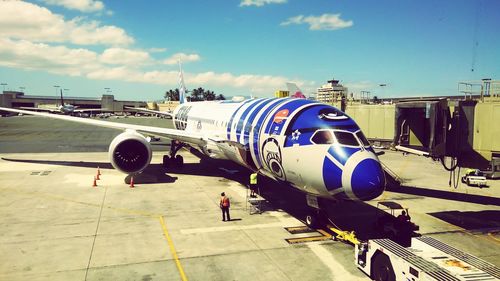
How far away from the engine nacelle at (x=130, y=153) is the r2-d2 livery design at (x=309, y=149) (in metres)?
6.88

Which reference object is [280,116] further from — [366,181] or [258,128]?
[366,181]

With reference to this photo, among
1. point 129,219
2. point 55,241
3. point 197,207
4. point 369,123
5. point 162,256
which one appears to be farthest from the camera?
point 369,123

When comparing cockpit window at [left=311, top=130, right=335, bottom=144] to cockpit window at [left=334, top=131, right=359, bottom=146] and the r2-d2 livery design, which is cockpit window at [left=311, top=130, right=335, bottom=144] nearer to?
the r2-d2 livery design

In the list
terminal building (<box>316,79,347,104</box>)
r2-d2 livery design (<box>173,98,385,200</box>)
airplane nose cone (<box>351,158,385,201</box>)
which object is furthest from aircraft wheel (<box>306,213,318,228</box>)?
terminal building (<box>316,79,347,104</box>)

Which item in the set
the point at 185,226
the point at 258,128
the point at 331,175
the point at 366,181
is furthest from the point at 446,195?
the point at 185,226

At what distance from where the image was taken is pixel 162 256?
12.8 meters

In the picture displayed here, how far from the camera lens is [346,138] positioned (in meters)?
13.0

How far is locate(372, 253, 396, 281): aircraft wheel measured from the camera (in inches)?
421

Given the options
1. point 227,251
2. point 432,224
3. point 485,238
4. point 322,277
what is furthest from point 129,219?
point 485,238

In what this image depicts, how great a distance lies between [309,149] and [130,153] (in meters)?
14.8

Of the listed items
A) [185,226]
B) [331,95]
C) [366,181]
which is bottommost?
[185,226]

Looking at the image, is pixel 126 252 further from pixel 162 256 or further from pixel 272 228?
pixel 272 228

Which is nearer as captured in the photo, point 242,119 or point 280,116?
point 280,116

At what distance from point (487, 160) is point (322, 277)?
1025 cm
